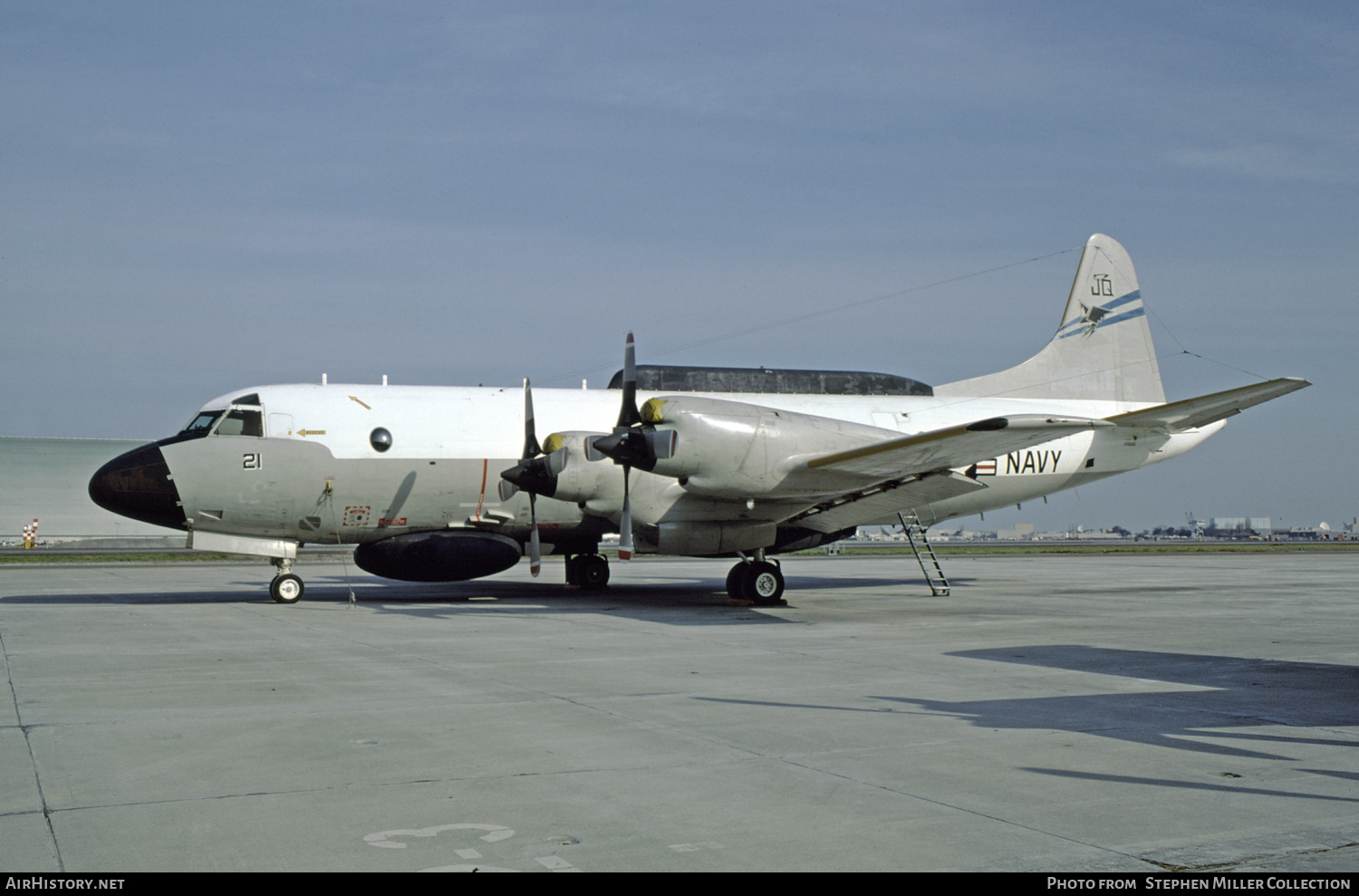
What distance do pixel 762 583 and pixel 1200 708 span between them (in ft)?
34.2

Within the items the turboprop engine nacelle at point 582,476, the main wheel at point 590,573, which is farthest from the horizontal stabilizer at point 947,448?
the main wheel at point 590,573

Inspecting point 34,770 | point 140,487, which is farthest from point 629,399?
point 34,770

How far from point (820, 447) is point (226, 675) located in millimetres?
10051

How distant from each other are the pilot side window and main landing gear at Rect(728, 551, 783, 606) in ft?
28.6

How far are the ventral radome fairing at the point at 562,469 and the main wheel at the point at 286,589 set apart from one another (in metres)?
0.03

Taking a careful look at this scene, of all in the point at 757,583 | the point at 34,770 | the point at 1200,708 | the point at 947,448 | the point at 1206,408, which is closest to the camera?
the point at 34,770

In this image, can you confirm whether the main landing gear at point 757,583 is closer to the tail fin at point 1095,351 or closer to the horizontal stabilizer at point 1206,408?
the horizontal stabilizer at point 1206,408

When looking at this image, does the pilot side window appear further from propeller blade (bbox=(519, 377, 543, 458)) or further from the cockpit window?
propeller blade (bbox=(519, 377, 543, 458))

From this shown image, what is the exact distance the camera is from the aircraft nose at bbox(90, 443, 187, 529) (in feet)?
57.8

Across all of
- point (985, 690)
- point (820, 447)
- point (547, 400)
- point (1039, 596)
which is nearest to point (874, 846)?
point (985, 690)

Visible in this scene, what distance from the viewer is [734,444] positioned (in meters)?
17.0

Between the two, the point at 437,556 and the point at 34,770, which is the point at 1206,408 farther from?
the point at 34,770

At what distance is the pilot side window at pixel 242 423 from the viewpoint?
720 inches

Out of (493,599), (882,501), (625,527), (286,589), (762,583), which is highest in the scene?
(882,501)
